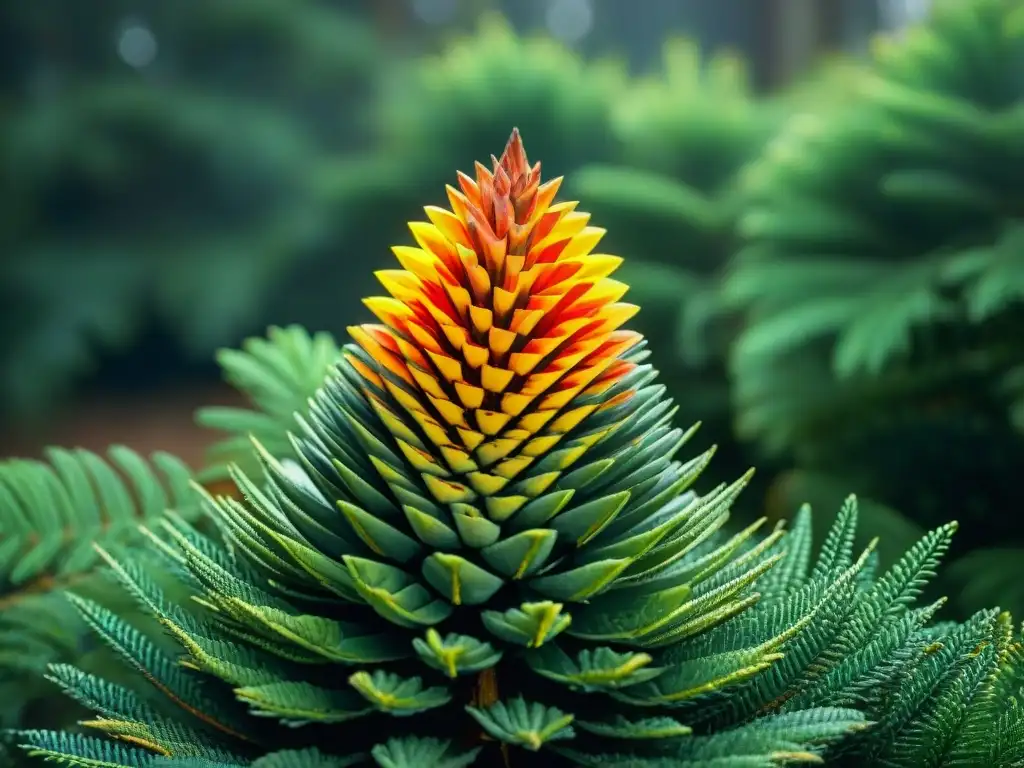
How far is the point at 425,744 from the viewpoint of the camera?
54 cm

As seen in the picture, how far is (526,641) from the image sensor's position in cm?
54

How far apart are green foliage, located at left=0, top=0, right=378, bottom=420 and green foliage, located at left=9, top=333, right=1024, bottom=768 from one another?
3016mm

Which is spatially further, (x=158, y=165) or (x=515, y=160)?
(x=158, y=165)

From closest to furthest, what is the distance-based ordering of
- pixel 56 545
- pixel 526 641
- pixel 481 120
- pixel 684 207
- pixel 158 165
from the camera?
pixel 526 641
pixel 56 545
pixel 684 207
pixel 481 120
pixel 158 165

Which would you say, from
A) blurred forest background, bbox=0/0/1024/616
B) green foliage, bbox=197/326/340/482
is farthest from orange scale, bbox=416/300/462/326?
blurred forest background, bbox=0/0/1024/616

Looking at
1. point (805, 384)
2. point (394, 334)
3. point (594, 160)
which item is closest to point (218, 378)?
point (594, 160)

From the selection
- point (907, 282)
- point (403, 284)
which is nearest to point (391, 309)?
point (403, 284)

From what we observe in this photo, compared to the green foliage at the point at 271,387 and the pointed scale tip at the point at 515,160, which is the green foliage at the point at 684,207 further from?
the pointed scale tip at the point at 515,160

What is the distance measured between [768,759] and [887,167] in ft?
3.29

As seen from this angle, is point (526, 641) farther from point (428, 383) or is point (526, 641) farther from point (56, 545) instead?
point (56, 545)

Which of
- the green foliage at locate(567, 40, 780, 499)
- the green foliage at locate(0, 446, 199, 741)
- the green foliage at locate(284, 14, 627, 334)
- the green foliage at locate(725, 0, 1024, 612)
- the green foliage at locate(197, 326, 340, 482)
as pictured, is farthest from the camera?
the green foliage at locate(284, 14, 627, 334)

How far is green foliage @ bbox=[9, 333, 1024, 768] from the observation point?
0.54m

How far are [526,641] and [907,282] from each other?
0.85m

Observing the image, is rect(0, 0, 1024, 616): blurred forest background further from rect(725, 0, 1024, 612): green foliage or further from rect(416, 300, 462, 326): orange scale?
rect(416, 300, 462, 326): orange scale
